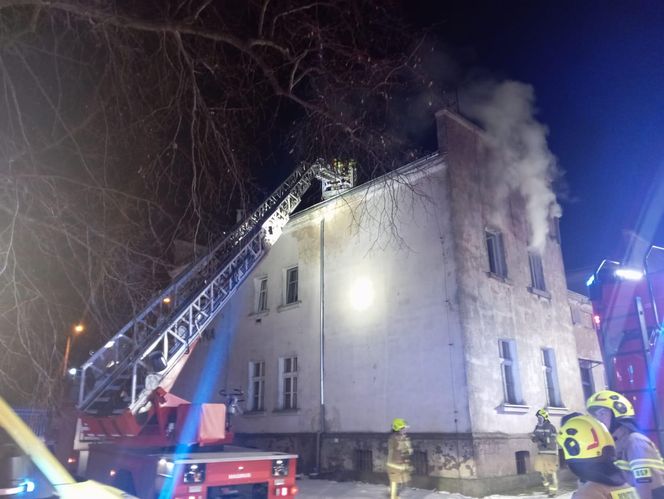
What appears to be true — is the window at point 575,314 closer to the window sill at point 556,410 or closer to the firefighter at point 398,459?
the window sill at point 556,410

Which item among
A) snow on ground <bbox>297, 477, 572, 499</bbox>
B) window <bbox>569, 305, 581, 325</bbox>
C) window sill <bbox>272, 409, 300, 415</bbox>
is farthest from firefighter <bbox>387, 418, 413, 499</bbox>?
window <bbox>569, 305, 581, 325</bbox>

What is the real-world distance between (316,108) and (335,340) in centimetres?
931

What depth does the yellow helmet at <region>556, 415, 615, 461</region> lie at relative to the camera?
272 centimetres

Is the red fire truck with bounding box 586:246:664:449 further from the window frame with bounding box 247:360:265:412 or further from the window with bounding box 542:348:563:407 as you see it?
the window frame with bounding box 247:360:265:412

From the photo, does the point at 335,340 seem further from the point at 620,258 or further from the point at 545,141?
the point at 545,141

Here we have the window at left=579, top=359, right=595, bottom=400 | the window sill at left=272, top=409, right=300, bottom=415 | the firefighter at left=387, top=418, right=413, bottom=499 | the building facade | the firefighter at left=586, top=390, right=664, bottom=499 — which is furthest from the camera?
the window at left=579, top=359, right=595, bottom=400

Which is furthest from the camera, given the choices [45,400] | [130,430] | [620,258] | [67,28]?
[620,258]

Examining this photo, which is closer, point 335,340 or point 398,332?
point 398,332

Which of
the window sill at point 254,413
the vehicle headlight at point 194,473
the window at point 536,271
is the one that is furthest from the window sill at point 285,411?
the vehicle headlight at point 194,473

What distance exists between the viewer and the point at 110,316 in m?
6.34

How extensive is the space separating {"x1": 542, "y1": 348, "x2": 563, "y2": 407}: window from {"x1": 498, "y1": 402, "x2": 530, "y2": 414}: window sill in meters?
1.62

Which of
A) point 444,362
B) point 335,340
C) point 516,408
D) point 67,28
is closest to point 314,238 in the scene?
point 335,340

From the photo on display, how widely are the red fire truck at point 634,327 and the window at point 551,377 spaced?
17.7 ft

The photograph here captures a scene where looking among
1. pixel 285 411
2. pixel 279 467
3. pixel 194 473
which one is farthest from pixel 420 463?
pixel 194 473
